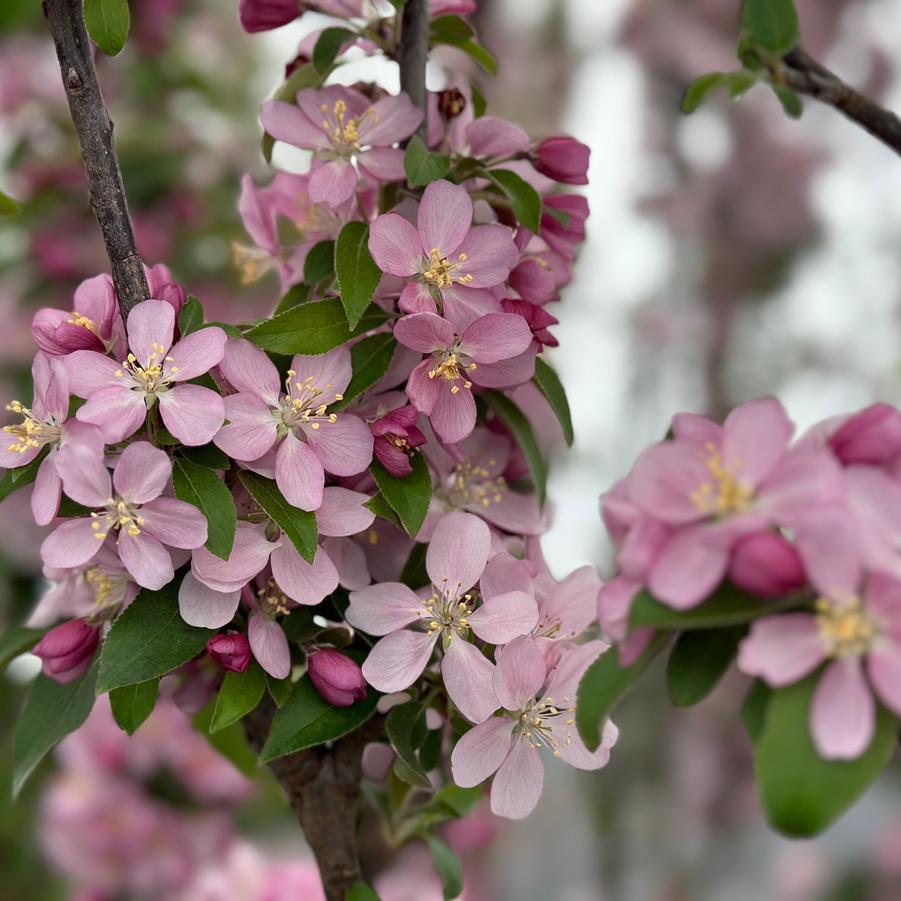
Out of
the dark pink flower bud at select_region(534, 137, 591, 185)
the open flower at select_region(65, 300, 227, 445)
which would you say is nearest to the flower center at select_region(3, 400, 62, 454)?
the open flower at select_region(65, 300, 227, 445)

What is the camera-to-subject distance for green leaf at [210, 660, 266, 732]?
56 cm

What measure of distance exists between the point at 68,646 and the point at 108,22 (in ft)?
1.15

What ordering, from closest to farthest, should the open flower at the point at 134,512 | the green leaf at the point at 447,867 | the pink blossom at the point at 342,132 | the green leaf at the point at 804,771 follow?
the green leaf at the point at 804,771, the open flower at the point at 134,512, the pink blossom at the point at 342,132, the green leaf at the point at 447,867

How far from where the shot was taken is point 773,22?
651 mm

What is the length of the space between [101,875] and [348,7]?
1.19 m

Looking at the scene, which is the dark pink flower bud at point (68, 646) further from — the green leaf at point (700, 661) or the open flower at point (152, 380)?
the green leaf at point (700, 661)

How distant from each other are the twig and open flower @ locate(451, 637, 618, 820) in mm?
320

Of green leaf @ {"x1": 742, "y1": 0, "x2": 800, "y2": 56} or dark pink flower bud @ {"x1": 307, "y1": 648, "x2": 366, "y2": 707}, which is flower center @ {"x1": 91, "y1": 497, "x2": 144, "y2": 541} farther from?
green leaf @ {"x1": 742, "y1": 0, "x2": 800, "y2": 56}

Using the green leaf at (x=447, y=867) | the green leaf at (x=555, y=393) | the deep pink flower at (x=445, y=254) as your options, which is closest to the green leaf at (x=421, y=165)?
the deep pink flower at (x=445, y=254)

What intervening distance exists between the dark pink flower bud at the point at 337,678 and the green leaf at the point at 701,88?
0.42m

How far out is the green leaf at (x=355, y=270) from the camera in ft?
1.84

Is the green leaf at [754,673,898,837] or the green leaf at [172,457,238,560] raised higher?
the green leaf at [754,673,898,837]

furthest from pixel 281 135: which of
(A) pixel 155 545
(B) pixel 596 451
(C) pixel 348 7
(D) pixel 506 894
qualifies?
(D) pixel 506 894

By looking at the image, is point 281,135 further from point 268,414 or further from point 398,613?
point 398,613
